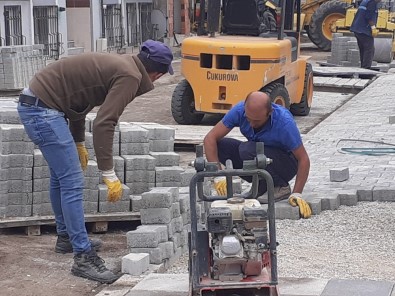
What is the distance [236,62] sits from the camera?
12.3 meters

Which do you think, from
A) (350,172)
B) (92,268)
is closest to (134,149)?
(92,268)

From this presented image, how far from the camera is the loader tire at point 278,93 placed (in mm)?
12338

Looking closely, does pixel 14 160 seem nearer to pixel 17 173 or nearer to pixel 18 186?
pixel 17 173

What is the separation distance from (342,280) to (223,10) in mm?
8547

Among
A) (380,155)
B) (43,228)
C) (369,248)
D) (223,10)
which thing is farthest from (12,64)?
(369,248)

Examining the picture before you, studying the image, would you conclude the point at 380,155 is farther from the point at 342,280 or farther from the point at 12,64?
the point at 12,64

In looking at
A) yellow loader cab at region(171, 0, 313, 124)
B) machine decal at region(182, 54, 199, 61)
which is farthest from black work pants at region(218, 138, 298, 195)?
machine decal at region(182, 54, 199, 61)

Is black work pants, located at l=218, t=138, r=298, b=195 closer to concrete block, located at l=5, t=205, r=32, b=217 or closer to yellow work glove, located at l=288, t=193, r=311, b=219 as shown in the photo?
yellow work glove, located at l=288, t=193, r=311, b=219

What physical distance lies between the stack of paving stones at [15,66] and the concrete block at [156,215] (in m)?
10.8

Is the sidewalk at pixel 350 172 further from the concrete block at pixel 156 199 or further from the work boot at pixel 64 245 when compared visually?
the work boot at pixel 64 245

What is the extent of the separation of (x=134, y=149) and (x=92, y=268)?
Answer: 174cm

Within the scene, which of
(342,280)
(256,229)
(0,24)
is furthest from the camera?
(0,24)

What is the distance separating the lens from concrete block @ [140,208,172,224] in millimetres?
6246

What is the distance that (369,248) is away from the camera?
6.55 metres
